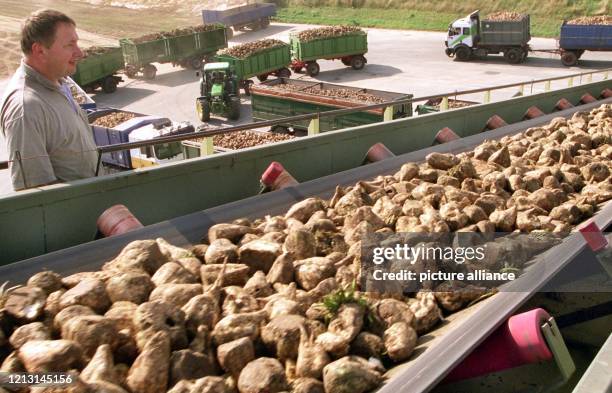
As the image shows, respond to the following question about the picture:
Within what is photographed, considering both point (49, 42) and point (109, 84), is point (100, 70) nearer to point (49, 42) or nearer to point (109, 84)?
point (109, 84)

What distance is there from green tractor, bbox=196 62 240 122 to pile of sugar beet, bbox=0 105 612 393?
1794cm

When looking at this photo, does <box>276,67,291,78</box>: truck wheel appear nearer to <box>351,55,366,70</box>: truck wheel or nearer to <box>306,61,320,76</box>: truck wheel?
<box>306,61,320,76</box>: truck wheel

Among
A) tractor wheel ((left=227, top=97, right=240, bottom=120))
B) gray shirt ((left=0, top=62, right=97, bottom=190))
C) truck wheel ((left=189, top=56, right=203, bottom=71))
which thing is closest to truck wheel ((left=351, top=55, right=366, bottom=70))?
truck wheel ((left=189, top=56, right=203, bottom=71))

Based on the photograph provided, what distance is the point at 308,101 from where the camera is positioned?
1998 centimetres

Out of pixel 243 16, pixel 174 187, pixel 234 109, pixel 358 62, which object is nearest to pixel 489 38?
pixel 358 62

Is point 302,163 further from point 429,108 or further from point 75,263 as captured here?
point 429,108

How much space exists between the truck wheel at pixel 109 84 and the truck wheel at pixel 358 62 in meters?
11.9

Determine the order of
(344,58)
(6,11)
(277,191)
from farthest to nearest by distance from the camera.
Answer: (6,11) < (344,58) < (277,191)

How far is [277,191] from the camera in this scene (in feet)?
18.9

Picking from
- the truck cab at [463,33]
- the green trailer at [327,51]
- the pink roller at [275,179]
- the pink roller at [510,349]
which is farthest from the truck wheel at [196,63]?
the pink roller at [510,349]

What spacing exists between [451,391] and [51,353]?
91.1 inches

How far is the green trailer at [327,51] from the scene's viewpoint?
29.6 meters

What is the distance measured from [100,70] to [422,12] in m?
28.5

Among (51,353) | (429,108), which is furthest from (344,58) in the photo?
(51,353)
